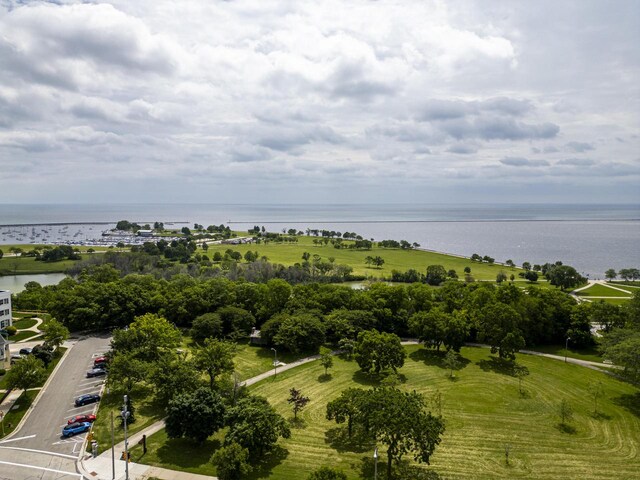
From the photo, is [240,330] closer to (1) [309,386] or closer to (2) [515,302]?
(1) [309,386]

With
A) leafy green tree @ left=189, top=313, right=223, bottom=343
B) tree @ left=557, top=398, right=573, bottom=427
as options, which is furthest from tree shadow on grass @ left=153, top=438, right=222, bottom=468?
tree @ left=557, top=398, right=573, bottom=427

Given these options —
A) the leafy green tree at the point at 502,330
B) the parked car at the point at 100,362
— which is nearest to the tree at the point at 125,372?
the parked car at the point at 100,362

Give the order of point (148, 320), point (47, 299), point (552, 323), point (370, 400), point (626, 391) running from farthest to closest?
point (47, 299) < point (552, 323) < point (148, 320) < point (626, 391) < point (370, 400)

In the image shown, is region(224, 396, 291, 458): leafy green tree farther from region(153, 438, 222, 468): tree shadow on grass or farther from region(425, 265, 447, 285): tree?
region(425, 265, 447, 285): tree

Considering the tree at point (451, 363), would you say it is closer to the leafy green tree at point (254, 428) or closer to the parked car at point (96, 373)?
the leafy green tree at point (254, 428)

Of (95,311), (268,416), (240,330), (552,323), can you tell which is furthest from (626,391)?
(95,311)
